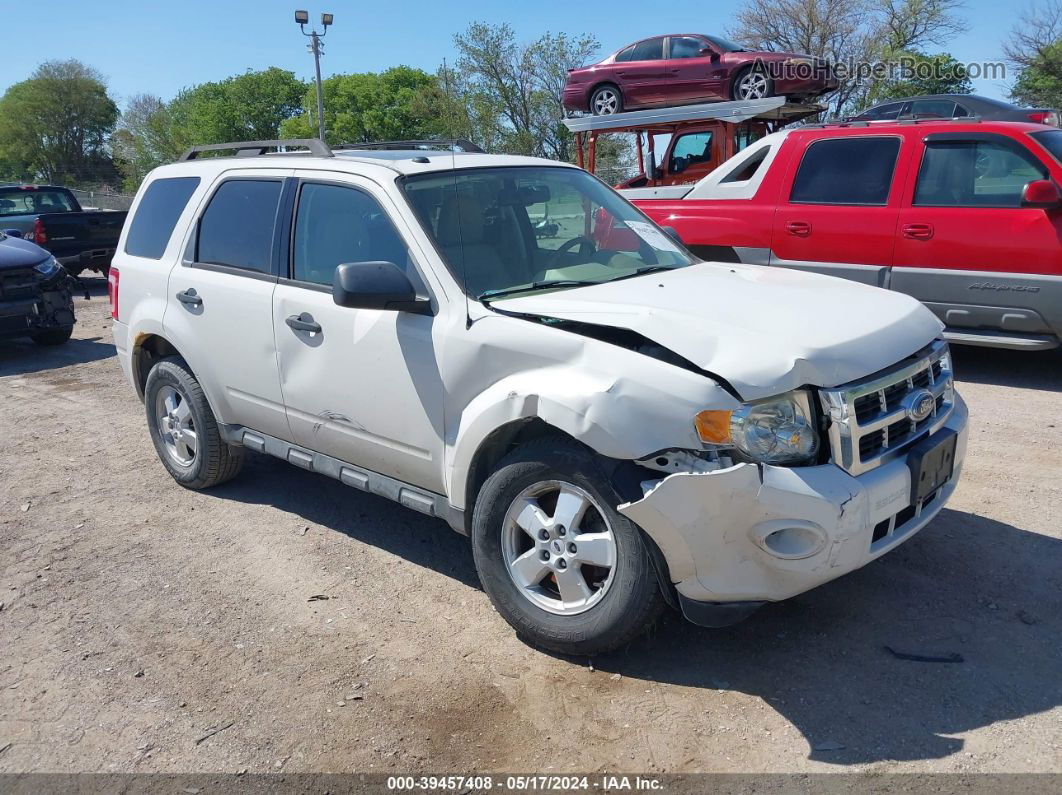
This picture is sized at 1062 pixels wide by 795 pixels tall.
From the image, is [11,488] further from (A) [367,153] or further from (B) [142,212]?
(A) [367,153]

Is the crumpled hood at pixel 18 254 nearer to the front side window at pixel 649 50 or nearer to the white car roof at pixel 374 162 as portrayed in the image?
the white car roof at pixel 374 162

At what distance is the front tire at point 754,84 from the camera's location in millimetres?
12406

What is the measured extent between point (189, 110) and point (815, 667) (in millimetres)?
97956

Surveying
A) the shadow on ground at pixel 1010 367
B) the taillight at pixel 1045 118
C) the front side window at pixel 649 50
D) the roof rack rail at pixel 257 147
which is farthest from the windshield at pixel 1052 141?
the front side window at pixel 649 50

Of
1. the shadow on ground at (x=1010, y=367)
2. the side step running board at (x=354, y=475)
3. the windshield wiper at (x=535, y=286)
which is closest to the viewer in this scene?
the windshield wiper at (x=535, y=286)

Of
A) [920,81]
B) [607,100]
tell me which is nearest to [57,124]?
[920,81]

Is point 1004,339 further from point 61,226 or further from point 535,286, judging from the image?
point 61,226

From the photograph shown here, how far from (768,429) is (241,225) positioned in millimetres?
3046

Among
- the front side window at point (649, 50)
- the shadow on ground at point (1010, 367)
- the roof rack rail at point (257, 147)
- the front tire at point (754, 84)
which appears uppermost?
the front side window at point (649, 50)

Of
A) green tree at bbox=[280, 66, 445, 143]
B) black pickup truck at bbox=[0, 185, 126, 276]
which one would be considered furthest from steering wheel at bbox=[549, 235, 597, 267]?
green tree at bbox=[280, 66, 445, 143]

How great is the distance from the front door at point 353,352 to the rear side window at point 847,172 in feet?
16.5

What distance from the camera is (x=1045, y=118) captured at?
27.0 ft

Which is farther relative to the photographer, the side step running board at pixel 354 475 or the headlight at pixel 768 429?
the side step running board at pixel 354 475

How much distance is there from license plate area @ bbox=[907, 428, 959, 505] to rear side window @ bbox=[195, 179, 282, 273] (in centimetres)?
306
